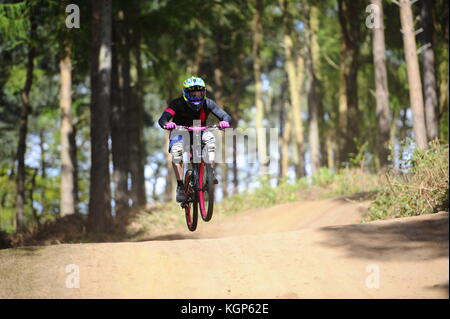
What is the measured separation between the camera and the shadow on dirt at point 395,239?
23.7ft

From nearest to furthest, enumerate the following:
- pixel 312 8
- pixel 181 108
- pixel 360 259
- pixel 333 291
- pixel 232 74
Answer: pixel 333 291 → pixel 360 259 → pixel 181 108 → pixel 312 8 → pixel 232 74

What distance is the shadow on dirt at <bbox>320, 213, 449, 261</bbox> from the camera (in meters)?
7.22

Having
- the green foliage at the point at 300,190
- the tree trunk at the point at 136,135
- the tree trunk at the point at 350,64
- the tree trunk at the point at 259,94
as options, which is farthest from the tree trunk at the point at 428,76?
the tree trunk at the point at 136,135

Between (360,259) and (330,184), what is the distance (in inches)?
577

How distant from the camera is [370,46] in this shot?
31.7 metres

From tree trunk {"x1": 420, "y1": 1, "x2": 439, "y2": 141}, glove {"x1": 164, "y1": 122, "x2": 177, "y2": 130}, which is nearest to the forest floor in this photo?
glove {"x1": 164, "y1": 122, "x2": 177, "y2": 130}

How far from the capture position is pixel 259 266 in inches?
285

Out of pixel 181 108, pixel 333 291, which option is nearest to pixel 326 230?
pixel 333 291

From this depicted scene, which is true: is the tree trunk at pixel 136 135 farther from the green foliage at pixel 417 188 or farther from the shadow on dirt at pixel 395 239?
the shadow on dirt at pixel 395 239

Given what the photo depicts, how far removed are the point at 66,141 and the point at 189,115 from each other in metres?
13.4

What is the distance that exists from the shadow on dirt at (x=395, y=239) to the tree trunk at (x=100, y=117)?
9547 millimetres

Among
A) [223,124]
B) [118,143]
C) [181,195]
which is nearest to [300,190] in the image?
[118,143]

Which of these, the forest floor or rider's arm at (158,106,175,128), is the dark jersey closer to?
rider's arm at (158,106,175,128)

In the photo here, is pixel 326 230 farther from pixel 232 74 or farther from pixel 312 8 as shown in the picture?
pixel 232 74
